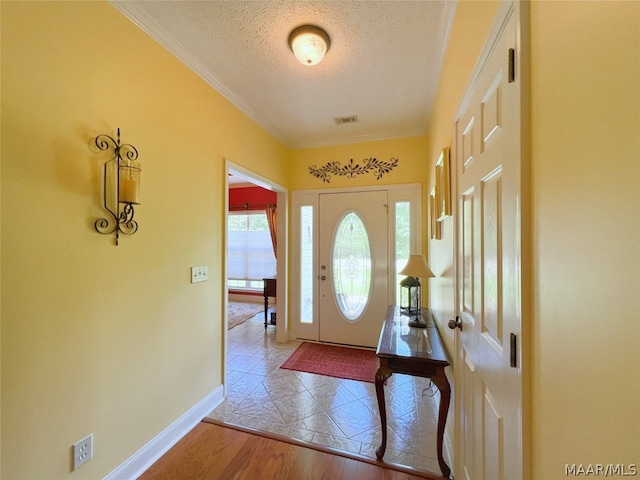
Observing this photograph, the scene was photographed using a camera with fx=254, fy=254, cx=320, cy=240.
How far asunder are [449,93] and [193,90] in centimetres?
185

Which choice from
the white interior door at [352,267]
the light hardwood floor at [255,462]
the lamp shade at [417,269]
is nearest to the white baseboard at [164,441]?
the light hardwood floor at [255,462]

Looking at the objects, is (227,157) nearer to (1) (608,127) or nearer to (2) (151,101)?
(2) (151,101)

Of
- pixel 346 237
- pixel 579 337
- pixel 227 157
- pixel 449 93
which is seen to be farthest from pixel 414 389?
pixel 227 157

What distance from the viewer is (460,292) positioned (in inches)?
53.2

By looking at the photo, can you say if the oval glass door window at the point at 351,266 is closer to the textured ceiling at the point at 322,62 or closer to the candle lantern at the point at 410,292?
the candle lantern at the point at 410,292

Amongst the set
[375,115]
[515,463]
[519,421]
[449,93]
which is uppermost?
[375,115]

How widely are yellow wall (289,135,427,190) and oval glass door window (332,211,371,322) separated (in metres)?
0.51

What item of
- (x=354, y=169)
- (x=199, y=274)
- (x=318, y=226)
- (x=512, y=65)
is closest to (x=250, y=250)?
(x=318, y=226)

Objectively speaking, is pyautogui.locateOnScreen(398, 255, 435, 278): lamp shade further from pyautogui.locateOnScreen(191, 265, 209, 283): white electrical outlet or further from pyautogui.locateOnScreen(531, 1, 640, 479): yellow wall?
pyautogui.locateOnScreen(191, 265, 209, 283): white electrical outlet

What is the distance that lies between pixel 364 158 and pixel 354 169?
0.61ft

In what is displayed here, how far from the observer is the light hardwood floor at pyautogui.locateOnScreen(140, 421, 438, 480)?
59.0 inches

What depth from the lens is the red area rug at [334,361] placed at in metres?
2.65

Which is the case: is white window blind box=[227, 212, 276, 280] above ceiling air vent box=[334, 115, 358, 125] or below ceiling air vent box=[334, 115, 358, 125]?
below

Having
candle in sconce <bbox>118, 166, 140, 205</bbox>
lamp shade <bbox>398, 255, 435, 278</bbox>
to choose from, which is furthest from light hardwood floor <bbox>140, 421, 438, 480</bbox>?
candle in sconce <bbox>118, 166, 140, 205</bbox>
